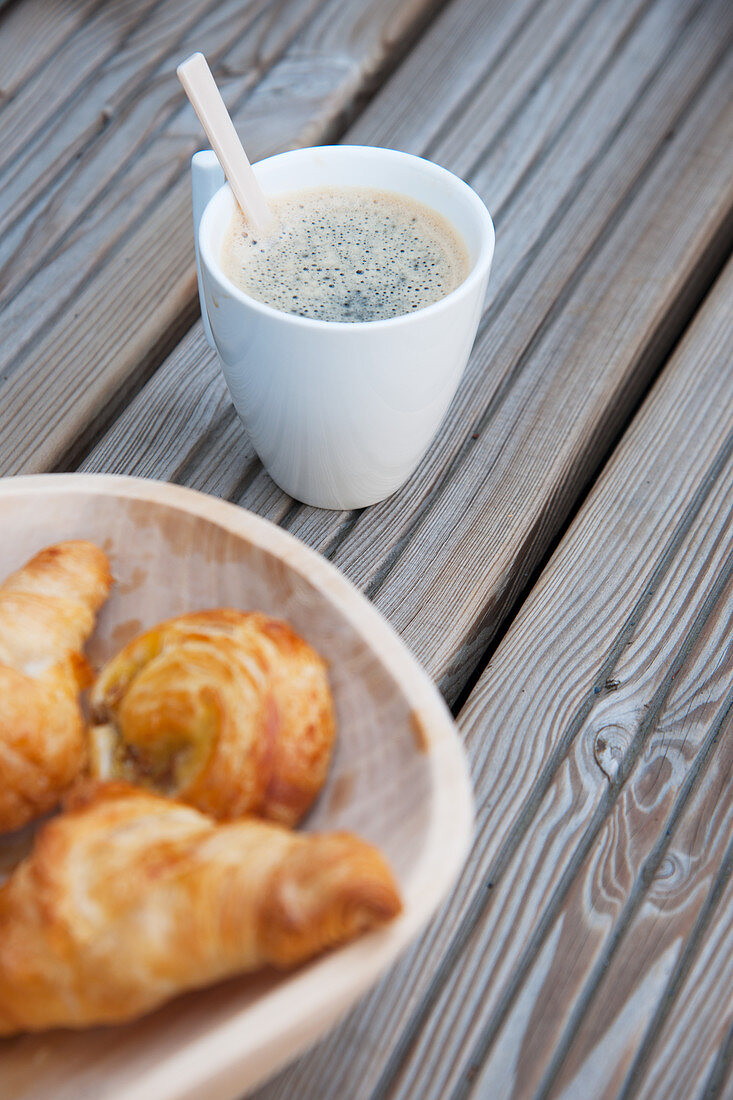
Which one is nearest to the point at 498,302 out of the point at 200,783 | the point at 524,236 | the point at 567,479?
the point at 524,236

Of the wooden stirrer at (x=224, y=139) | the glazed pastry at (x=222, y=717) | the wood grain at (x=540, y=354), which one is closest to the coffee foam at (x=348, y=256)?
the wooden stirrer at (x=224, y=139)

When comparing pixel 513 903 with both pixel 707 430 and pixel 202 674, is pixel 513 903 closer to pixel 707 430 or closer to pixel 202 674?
pixel 202 674

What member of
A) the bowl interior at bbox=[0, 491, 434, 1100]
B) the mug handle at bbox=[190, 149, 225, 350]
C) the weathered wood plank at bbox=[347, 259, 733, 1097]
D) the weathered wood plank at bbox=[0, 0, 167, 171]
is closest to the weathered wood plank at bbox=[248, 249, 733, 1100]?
the weathered wood plank at bbox=[347, 259, 733, 1097]

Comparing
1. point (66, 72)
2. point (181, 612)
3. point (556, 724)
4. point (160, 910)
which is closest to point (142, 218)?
point (66, 72)

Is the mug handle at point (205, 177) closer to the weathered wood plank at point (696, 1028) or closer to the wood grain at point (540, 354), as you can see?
the wood grain at point (540, 354)

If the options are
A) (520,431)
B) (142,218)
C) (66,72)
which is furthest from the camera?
(66,72)

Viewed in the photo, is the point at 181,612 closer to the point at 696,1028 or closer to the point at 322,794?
the point at 322,794
